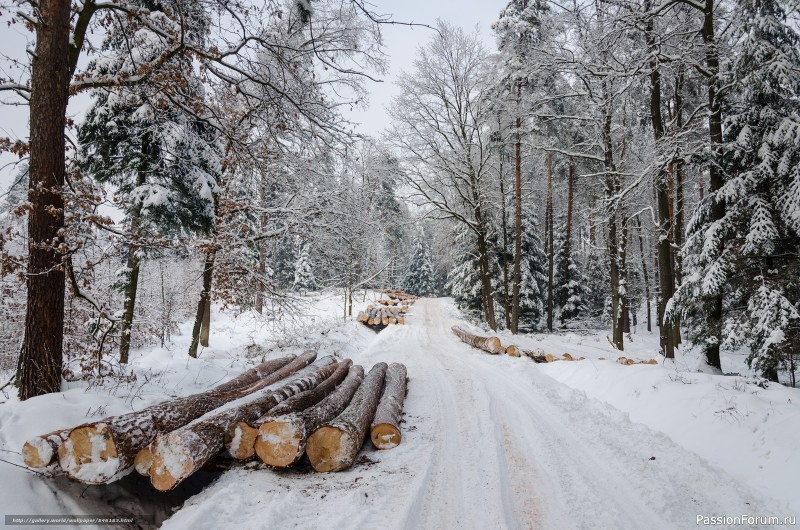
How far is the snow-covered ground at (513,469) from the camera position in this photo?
3.06 meters

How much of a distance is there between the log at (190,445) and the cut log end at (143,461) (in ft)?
0.37

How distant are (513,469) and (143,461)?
3746 mm

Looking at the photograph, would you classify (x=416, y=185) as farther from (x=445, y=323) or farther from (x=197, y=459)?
(x=197, y=459)

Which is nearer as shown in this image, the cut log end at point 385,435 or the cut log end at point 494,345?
the cut log end at point 385,435

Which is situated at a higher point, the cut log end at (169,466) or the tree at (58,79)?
the tree at (58,79)

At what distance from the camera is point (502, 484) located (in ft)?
12.0

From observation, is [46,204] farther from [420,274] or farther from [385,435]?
[420,274]

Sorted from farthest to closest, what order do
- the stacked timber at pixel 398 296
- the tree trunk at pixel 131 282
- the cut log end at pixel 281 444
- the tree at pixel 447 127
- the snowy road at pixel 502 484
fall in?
1. the stacked timber at pixel 398 296
2. the tree at pixel 447 127
3. the tree trunk at pixel 131 282
4. the cut log end at pixel 281 444
5. the snowy road at pixel 502 484

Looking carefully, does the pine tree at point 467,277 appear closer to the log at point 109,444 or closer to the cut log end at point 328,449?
the cut log end at point 328,449

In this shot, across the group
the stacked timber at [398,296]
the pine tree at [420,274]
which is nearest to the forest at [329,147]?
the stacked timber at [398,296]

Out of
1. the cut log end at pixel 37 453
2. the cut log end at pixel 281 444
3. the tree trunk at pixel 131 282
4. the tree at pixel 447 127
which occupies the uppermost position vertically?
the tree at pixel 447 127

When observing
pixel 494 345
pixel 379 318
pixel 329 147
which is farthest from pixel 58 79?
pixel 379 318

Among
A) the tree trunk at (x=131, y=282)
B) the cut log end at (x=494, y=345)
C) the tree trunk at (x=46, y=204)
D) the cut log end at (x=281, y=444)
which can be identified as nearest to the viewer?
the cut log end at (x=281, y=444)

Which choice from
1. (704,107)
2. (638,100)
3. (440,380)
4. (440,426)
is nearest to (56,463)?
(440,426)
